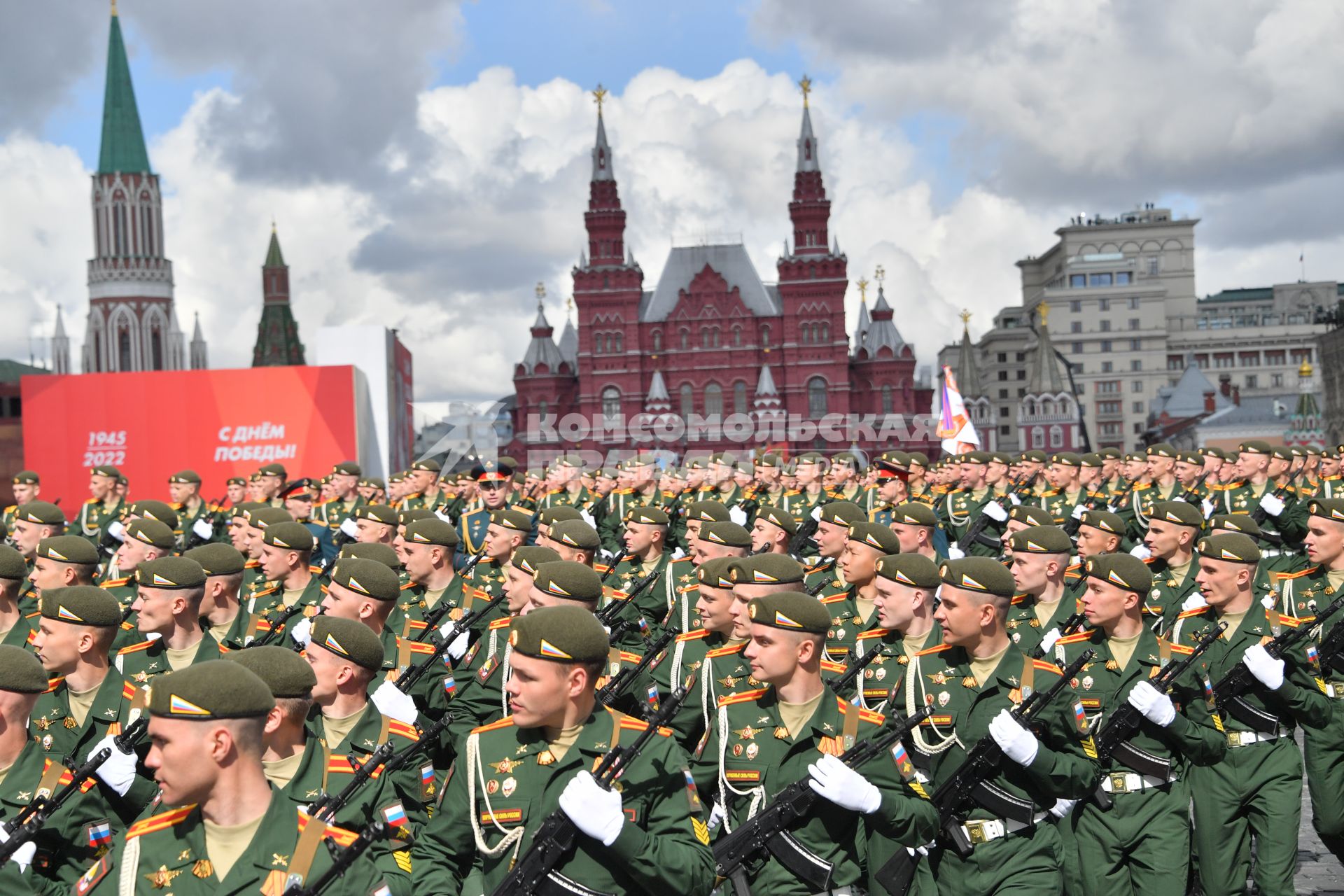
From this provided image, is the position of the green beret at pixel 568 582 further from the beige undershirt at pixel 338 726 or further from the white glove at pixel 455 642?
the white glove at pixel 455 642

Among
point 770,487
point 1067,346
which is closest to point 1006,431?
point 1067,346

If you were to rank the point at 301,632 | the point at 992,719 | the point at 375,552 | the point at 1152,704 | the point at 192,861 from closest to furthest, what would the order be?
the point at 192,861 < the point at 992,719 < the point at 1152,704 < the point at 301,632 < the point at 375,552

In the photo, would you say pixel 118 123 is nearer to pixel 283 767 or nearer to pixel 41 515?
pixel 41 515

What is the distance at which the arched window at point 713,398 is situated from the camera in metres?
82.6

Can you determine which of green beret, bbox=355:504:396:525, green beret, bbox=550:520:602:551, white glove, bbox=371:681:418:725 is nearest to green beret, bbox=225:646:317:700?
white glove, bbox=371:681:418:725

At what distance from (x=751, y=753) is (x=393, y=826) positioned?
1.36 m

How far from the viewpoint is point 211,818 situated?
375 centimetres

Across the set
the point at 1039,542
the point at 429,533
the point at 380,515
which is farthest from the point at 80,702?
the point at 380,515

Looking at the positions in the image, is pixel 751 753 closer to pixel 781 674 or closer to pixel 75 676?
pixel 781 674

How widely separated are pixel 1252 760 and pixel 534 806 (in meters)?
4.55

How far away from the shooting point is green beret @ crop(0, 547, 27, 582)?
754cm

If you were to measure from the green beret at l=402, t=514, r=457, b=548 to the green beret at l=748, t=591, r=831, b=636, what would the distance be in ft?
14.1

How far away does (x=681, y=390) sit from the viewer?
3273 inches

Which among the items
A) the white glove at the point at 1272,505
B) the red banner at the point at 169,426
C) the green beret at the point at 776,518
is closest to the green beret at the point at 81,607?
the green beret at the point at 776,518
